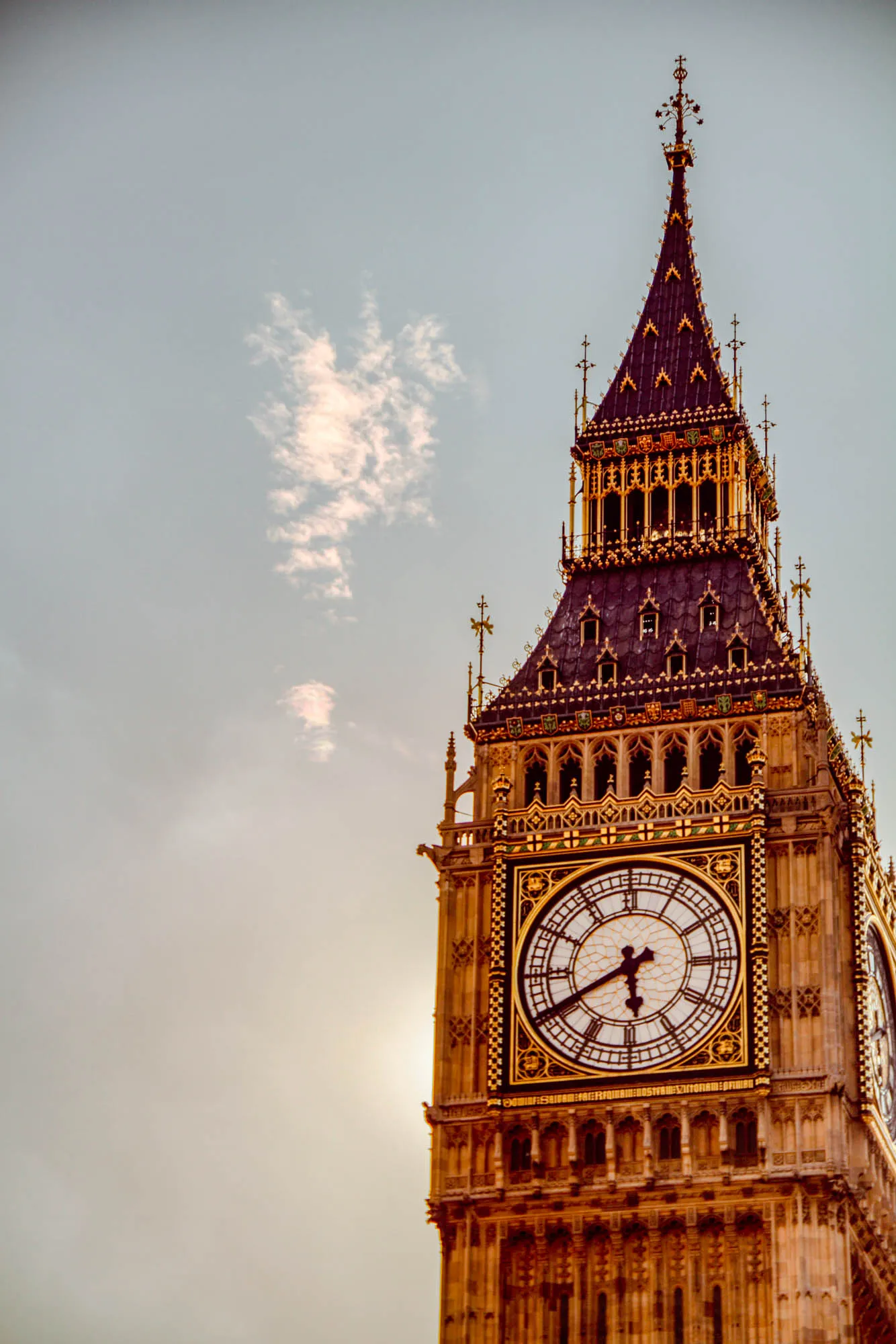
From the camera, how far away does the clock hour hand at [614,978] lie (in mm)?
62031

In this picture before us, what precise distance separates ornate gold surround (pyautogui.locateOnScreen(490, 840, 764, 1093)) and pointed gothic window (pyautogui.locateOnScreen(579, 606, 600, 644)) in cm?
527

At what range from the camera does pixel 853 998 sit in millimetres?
62219

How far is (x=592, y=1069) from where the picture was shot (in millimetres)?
61406

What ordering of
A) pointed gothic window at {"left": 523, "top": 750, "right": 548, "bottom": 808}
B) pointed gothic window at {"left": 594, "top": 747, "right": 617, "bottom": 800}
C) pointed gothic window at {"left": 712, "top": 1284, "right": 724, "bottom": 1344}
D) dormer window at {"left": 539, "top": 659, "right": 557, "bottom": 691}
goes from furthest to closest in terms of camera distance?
dormer window at {"left": 539, "top": 659, "right": 557, "bottom": 691} < pointed gothic window at {"left": 523, "top": 750, "right": 548, "bottom": 808} < pointed gothic window at {"left": 594, "top": 747, "right": 617, "bottom": 800} < pointed gothic window at {"left": 712, "top": 1284, "right": 724, "bottom": 1344}

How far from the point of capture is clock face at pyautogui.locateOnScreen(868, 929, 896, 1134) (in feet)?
205

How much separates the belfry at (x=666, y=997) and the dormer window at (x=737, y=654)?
5 cm

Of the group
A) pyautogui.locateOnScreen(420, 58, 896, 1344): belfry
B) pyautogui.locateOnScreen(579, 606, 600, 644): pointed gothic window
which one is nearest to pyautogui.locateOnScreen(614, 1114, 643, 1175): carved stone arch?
pyautogui.locateOnScreen(420, 58, 896, 1344): belfry

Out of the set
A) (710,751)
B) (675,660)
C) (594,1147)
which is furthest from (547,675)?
(594,1147)

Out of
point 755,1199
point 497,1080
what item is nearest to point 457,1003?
point 497,1080

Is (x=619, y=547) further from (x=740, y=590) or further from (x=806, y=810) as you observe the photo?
(x=806, y=810)

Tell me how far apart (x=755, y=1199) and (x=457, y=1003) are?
21.1 ft

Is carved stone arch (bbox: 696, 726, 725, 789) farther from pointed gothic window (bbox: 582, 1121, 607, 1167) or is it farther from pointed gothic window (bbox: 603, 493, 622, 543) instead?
pointed gothic window (bbox: 582, 1121, 607, 1167)

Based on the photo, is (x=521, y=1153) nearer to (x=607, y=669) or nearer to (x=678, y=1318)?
(x=678, y=1318)

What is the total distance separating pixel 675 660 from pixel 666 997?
22.9 ft
